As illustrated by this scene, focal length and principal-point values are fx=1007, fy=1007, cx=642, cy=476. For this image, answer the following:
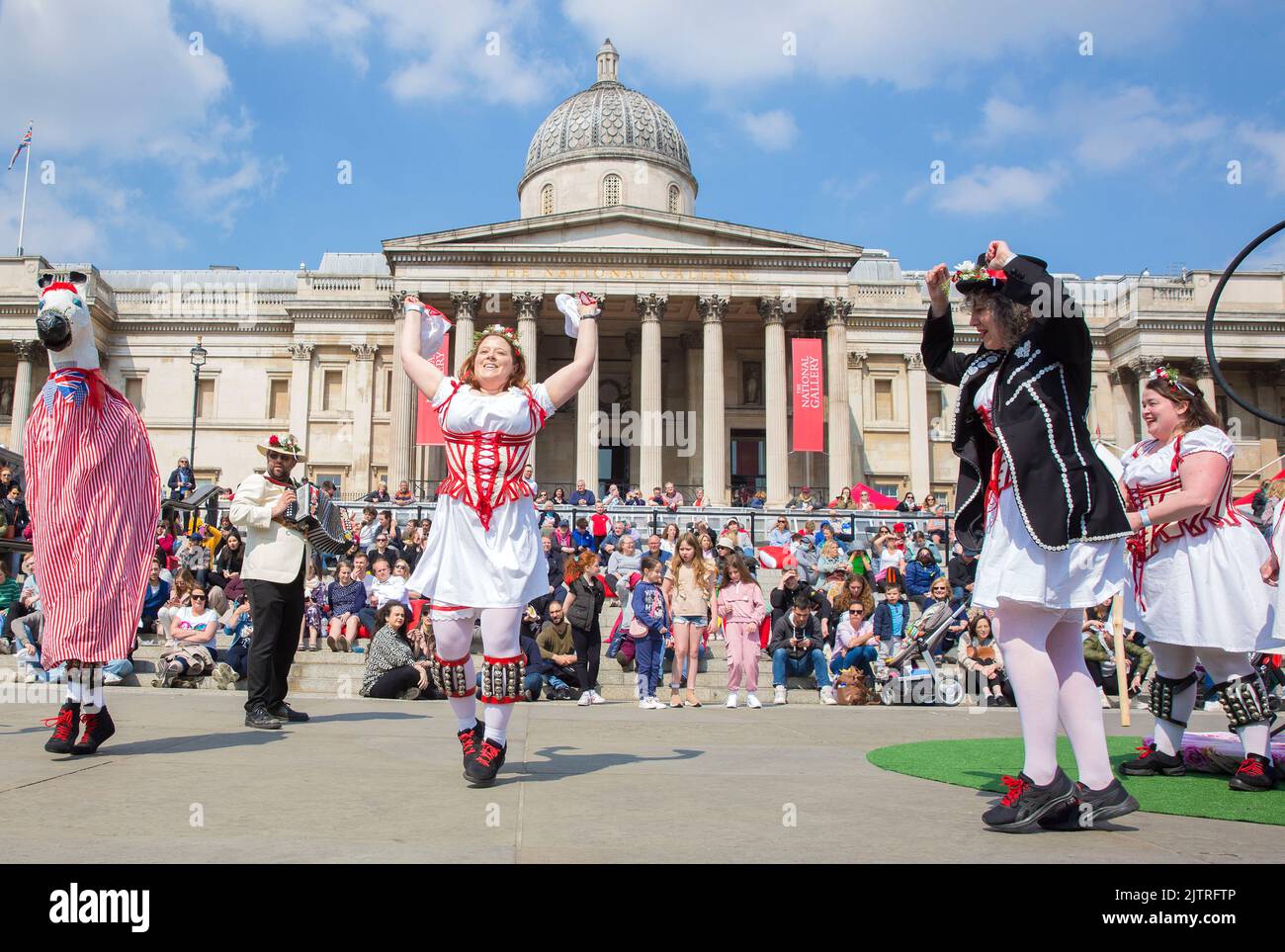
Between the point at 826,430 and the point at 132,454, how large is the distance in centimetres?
3654

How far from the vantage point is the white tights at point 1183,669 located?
5.24 metres

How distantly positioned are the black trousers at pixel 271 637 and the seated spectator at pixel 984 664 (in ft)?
26.5

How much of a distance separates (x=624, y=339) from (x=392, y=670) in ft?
116

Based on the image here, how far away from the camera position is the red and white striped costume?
220 inches

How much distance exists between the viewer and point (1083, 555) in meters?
3.91

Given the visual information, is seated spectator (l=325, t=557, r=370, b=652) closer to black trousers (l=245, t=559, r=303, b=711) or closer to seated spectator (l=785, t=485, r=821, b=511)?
black trousers (l=245, t=559, r=303, b=711)

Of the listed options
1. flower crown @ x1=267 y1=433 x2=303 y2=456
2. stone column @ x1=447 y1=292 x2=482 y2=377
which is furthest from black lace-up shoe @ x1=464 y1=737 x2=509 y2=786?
stone column @ x1=447 y1=292 x2=482 y2=377

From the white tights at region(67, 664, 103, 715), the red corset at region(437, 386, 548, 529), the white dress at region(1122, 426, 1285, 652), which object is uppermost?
the red corset at region(437, 386, 548, 529)

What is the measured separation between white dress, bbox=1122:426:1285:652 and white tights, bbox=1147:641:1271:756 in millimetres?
95

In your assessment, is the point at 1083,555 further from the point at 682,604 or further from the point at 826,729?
the point at 682,604
